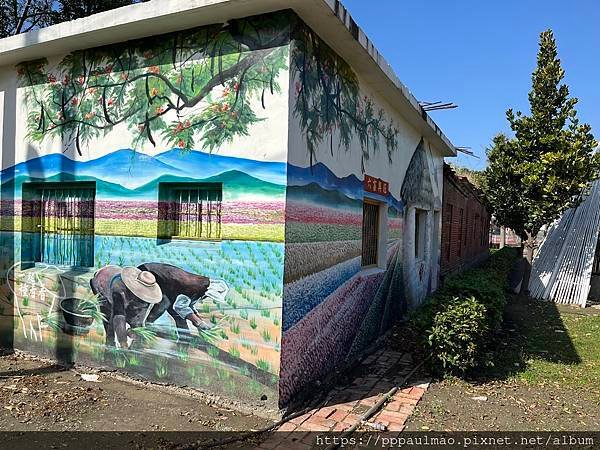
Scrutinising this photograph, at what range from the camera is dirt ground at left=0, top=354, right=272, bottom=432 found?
420 centimetres

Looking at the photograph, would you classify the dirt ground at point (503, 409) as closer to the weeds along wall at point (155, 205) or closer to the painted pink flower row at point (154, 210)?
the weeds along wall at point (155, 205)

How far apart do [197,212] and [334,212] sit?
164 cm

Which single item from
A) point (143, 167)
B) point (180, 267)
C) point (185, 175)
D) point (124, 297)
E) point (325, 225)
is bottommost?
point (124, 297)

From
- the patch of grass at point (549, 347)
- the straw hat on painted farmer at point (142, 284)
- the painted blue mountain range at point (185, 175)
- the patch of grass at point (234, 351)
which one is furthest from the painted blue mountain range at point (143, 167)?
the patch of grass at point (549, 347)

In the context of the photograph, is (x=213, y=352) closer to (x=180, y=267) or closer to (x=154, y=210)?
(x=180, y=267)

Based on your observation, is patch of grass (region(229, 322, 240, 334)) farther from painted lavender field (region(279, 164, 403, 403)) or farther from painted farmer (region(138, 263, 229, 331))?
painted lavender field (region(279, 164, 403, 403))

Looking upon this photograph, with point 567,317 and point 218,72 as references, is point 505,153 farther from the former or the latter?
point 218,72

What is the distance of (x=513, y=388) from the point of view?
575cm

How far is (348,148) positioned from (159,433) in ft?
12.8

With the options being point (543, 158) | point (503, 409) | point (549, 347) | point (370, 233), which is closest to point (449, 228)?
point (543, 158)

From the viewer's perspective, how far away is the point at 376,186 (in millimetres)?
7094

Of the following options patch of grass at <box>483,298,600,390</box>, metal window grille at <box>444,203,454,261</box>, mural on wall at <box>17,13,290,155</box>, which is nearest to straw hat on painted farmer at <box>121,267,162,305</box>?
mural on wall at <box>17,13,290,155</box>

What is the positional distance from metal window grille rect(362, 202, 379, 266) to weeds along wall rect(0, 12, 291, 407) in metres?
3.02

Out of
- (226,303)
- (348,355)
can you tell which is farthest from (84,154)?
(348,355)
